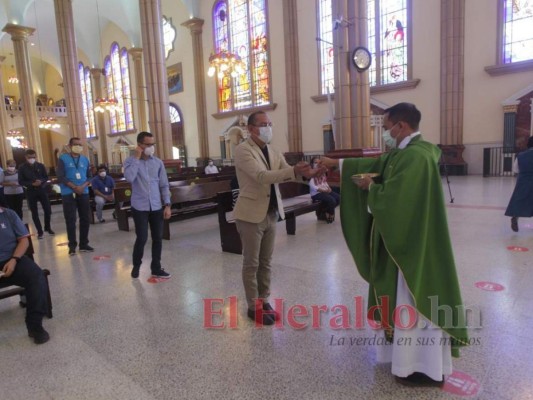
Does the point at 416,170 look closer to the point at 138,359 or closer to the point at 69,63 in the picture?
the point at 138,359

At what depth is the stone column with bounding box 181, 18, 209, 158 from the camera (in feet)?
63.8

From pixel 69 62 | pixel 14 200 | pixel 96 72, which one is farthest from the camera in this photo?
pixel 96 72

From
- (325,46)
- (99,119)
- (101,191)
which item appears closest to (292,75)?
(325,46)

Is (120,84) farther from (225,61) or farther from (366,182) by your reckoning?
(366,182)

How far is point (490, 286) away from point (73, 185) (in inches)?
→ 201

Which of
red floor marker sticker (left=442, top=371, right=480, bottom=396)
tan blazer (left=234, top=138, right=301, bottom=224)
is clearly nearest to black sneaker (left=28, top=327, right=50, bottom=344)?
tan blazer (left=234, top=138, right=301, bottom=224)

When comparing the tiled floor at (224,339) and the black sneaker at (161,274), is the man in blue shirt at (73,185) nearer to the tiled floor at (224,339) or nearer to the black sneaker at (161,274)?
the tiled floor at (224,339)

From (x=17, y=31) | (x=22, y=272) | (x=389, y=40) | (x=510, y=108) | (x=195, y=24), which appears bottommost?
(x=22, y=272)

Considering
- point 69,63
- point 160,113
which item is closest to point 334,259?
point 160,113

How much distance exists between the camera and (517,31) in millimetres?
11594

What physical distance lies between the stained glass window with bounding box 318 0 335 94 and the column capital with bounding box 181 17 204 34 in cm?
688

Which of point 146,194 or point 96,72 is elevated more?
point 96,72

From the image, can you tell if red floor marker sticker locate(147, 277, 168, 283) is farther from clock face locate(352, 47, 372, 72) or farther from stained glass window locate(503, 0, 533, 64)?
stained glass window locate(503, 0, 533, 64)

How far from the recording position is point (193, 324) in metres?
3.03
